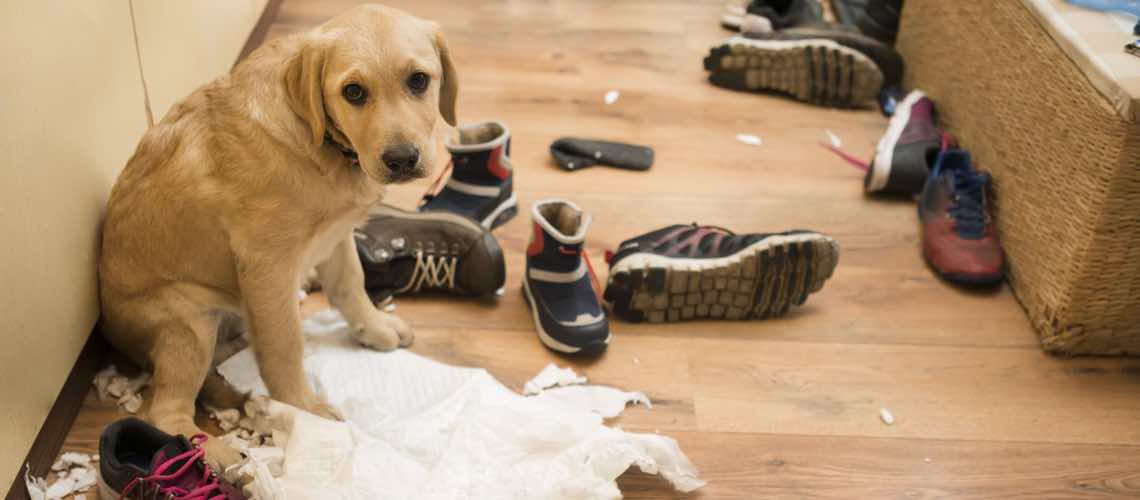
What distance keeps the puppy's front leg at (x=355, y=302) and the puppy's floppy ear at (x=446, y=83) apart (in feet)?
1.10

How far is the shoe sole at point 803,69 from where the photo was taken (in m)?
3.22

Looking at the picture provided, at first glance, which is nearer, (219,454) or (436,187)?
(219,454)

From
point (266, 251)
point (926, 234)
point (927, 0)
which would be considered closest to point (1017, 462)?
point (926, 234)

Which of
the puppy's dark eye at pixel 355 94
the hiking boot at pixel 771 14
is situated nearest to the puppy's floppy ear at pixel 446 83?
the puppy's dark eye at pixel 355 94

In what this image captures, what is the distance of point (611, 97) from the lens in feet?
10.7

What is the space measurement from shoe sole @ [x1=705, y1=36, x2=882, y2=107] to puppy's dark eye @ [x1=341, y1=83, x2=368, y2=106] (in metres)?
1.84

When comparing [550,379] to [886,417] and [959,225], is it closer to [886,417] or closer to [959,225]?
[886,417]

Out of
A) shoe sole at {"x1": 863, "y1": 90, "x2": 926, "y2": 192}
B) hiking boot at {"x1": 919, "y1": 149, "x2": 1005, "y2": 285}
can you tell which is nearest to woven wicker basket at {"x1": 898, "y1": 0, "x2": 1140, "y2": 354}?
hiking boot at {"x1": 919, "y1": 149, "x2": 1005, "y2": 285}

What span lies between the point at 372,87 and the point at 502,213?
98 cm

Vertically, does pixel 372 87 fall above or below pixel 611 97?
above

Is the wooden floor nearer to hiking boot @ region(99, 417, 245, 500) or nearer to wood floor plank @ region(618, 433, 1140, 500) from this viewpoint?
wood floor plank @ region(618, 433, 1140, 500)

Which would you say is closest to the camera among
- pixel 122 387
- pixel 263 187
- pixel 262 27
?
pixel 263 187

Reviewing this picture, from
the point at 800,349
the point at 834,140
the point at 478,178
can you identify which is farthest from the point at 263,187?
the point at 834,140

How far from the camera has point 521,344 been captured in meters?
2.25
